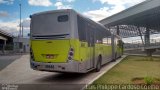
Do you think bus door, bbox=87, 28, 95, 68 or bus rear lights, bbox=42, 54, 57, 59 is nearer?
bus rear lights, bbox=42, 54, 57, 59

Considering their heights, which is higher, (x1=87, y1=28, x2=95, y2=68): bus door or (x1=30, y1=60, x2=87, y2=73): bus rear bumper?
(x1=87, y1=28, x2=95, y2=68): bus door

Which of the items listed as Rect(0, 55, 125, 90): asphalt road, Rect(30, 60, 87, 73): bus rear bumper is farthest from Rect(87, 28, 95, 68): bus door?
Rect(30, 60, 87, 73): bus rear bumper

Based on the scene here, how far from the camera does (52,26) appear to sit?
38.1 feet

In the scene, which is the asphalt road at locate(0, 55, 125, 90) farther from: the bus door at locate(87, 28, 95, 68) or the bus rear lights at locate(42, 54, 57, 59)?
the bus rear lights at locate(42, 54, 57, 59)

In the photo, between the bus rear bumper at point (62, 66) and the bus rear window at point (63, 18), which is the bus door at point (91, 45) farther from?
the bus rear window at point (63, 18)

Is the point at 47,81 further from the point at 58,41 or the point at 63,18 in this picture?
the point at 63,18

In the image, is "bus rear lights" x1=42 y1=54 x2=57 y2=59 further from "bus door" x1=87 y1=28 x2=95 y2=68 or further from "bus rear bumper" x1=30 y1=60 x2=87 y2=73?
"bus door" x1=87 y1=28 x2=95 y2=68

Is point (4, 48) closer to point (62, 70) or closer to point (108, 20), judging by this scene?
point (108, 20)

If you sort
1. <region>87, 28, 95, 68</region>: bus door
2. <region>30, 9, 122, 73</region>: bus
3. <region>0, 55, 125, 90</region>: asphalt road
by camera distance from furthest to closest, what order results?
<region>87, 28, 95, 68</region>: bus door
<region>30, 9, 122, 73</region>: bus
<region>0, 55, 125, 90</region>: asphalt road

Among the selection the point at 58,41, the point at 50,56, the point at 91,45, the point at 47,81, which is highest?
the point at 58,41

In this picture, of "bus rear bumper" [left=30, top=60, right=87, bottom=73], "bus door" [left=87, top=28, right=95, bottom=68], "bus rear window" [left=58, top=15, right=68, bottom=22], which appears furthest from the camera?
"bus door" [left=87, top=28, right=95, bottom=68]

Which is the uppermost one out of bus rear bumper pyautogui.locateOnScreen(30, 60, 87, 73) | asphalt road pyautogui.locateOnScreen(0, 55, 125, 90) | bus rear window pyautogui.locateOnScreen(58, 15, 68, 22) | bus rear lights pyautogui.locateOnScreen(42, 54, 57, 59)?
bus rear window pyautogui.locateOnScreen(58, 15, 68, 22)

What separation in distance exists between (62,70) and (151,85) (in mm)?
Answer: 3832

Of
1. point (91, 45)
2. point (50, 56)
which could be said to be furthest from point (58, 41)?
point (91, 45)
